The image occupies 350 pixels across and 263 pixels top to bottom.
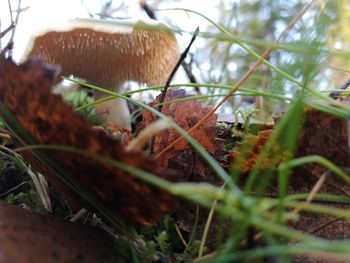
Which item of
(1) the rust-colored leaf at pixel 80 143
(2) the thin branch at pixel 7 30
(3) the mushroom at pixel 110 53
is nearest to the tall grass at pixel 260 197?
(1) the rust-colored leaf at pixel 80 143

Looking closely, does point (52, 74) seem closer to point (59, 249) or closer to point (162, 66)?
point (59, 249)

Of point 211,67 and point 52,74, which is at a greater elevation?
point 52,74

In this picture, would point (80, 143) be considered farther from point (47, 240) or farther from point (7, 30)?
point (7, 30)

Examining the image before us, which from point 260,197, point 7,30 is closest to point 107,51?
point 7,30

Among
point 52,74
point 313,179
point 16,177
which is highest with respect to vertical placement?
point 52,74

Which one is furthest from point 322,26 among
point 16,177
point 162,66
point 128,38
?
point 162,66

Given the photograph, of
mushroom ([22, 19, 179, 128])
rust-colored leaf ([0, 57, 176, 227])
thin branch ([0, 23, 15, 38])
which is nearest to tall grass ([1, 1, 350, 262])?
rust-colored leaf ([0, 57, 176, 227])

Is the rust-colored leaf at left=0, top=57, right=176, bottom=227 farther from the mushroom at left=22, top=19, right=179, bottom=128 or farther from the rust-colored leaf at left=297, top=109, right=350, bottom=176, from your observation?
the mushroom at left=22, top=19, right=179, bottom=128
